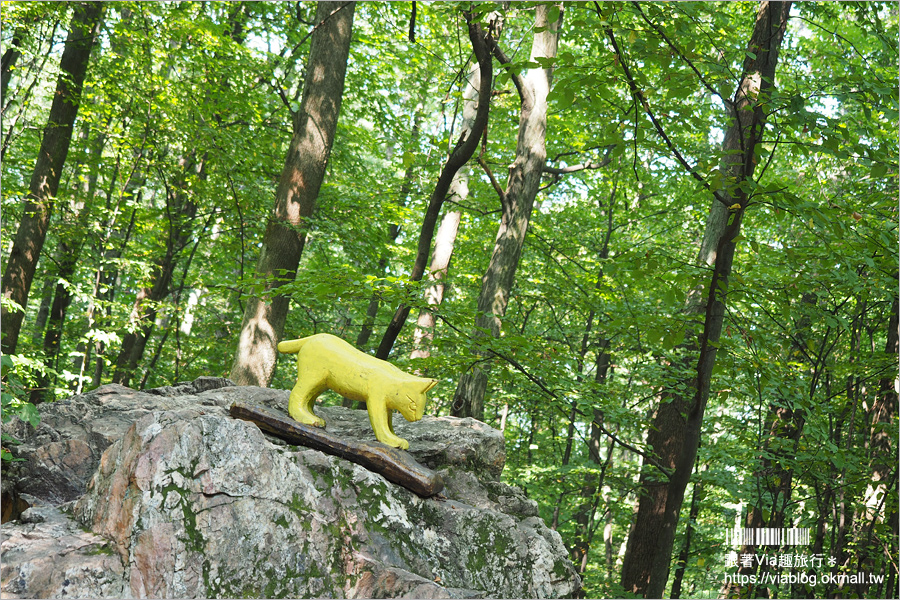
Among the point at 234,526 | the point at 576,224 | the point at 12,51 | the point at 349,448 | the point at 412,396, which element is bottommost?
the point at 234,526

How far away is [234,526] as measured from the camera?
2.45m

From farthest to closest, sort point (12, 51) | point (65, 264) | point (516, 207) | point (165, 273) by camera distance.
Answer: point (65, 264)
point (165, 273)
point (12, 51)
point (516, 207)

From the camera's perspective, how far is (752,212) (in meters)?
8.41

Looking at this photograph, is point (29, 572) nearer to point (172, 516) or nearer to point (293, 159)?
point (172, 516)

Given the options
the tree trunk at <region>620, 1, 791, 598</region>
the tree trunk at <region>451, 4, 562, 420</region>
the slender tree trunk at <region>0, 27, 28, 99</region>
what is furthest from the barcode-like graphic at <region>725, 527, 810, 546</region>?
the slender tree trunk at <region>0, 27, 28, 99</region>

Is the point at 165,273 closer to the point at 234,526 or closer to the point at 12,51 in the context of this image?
the point at 12,51

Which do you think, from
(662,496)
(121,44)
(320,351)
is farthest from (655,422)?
(121,44)

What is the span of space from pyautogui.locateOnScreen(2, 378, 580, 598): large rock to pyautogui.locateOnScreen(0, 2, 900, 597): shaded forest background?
660 mm

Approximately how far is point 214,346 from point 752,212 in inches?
321

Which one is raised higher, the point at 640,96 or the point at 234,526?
the point at 640,96

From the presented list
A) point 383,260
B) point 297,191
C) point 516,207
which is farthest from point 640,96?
point 383,260

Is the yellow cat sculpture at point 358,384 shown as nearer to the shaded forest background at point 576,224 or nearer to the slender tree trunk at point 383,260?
the shaded forest background at point 576,224

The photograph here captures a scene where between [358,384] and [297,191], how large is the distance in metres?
3.04

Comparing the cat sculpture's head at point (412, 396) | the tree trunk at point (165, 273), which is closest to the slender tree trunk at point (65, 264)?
the tree trunk at point (165, 273)
